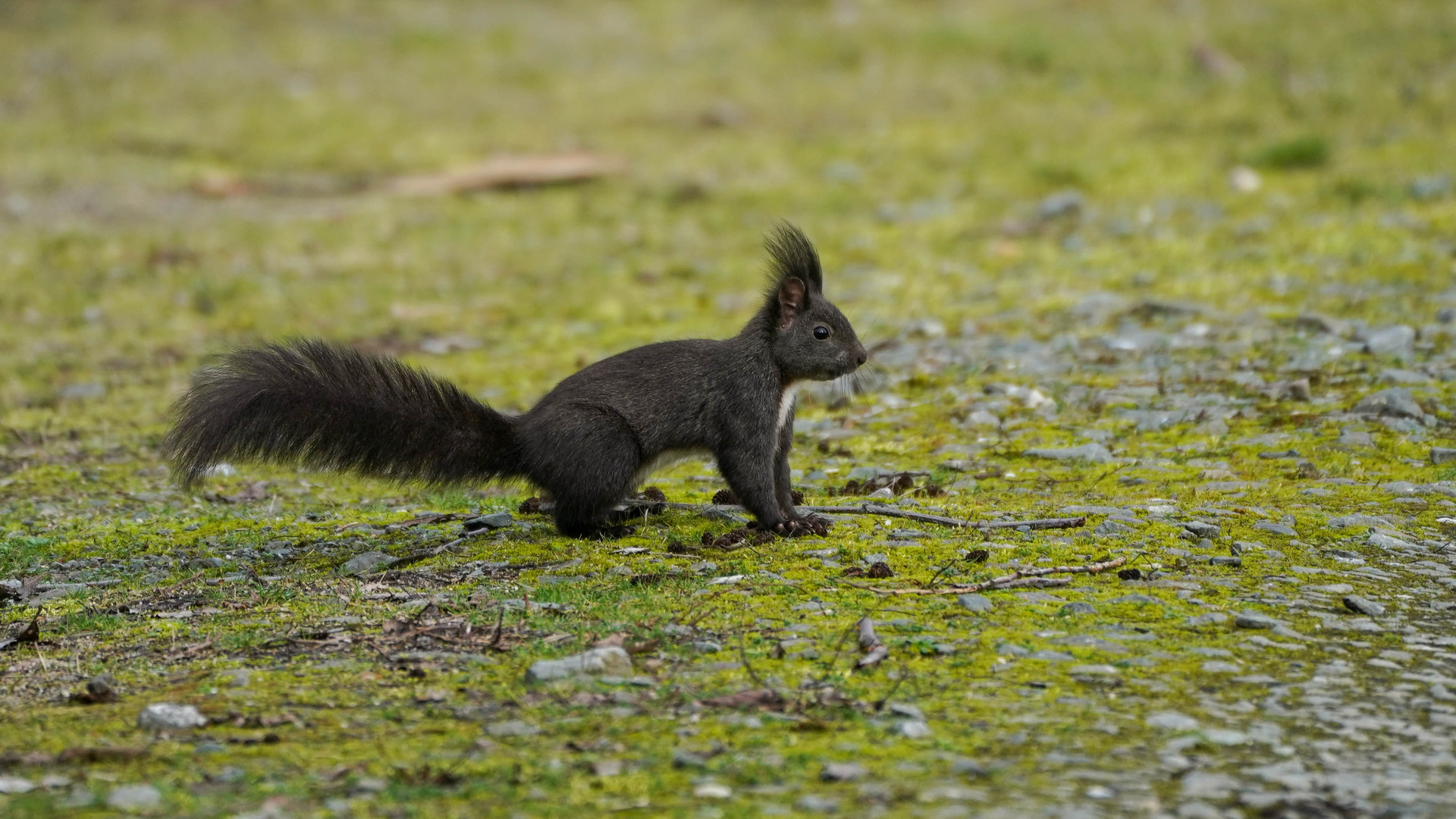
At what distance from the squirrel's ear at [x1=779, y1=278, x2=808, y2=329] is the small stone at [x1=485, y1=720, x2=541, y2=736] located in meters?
2.79

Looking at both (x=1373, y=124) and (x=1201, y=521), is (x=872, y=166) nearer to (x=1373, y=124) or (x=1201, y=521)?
(x=1373, y=124)

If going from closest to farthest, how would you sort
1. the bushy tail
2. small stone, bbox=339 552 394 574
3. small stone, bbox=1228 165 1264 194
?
the bushy tail < small stone, bbox=339 552 394 574 < small stone, bbox=1228 165 1264 194

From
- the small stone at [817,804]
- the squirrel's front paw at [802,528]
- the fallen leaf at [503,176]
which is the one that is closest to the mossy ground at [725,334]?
the small stone at [817,804]

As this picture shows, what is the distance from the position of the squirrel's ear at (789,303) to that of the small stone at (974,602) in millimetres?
1801

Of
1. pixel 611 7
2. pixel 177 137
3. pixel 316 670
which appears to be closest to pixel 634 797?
pixel 316 670

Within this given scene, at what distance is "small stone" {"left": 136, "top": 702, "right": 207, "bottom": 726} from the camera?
3.80 m

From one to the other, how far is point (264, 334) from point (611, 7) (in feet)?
44.7

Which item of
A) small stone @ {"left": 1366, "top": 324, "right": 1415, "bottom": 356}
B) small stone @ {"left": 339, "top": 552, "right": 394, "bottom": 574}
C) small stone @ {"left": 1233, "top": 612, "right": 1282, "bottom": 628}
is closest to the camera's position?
small stone @ {"left": 1233, "top": 612, "right": 1282, "bottom": 628}

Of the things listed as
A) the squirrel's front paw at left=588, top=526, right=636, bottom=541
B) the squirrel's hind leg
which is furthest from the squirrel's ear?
the squirrel's front paw at left=588, top=526, right=636, bottom=541

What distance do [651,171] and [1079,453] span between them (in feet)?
31.0

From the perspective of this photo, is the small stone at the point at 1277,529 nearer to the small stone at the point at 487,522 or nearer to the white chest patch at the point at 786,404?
the white chest patch at the point at 786,404

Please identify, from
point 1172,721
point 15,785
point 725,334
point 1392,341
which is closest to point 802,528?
point 1172,721

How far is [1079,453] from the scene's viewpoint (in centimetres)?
691

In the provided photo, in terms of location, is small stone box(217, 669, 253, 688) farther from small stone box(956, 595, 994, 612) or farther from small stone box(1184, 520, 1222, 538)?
small stone box(1184, 520, 1222, 538)
